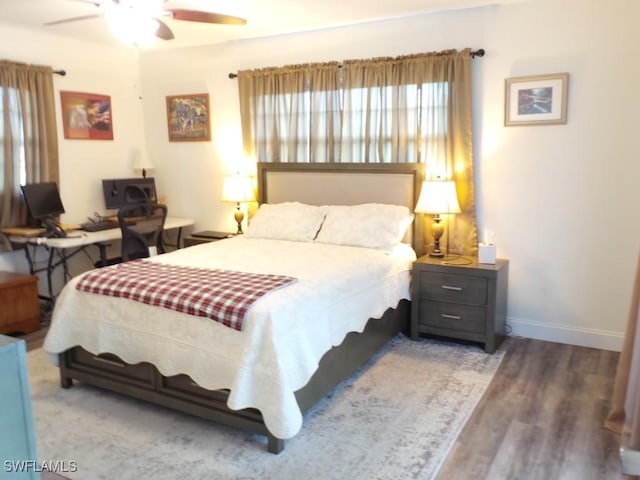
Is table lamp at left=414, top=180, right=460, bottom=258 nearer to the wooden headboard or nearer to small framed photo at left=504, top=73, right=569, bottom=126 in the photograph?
the wooden headboard

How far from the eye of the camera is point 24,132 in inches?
174

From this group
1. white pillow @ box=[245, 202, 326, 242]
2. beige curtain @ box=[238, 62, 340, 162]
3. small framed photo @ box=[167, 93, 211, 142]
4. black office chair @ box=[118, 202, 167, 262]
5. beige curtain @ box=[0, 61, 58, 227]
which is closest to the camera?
black office chair @ box=[118, 202, 167, 262]

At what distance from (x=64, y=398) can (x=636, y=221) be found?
149 inches

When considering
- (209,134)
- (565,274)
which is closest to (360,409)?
(565,274)

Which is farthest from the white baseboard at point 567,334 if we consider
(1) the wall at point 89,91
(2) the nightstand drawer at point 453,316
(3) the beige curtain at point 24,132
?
(3) the beige curtain at point 24,132

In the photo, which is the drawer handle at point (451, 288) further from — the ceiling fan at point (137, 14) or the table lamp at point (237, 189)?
the ceiling fan at point (137, 14)

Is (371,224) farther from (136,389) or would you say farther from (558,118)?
(136,389)

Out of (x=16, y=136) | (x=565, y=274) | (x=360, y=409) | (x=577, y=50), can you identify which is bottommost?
(x=360, y=409)

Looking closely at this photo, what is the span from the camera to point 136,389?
2879mm

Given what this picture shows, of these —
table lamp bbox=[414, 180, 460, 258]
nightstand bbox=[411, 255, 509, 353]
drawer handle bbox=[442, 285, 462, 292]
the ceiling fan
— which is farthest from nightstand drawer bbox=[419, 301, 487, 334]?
the ceiling fan

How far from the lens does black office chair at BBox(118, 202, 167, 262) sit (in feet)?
13.3

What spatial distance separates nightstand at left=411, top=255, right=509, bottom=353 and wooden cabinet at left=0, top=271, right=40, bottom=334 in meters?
2.97

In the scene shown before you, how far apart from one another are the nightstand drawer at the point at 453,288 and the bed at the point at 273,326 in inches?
6.2

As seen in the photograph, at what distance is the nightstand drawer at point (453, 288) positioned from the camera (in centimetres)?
Answer: 362
